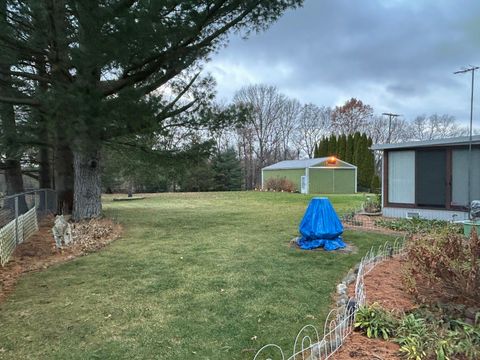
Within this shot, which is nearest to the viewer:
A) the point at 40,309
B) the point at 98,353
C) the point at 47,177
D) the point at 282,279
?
the point at 98,353

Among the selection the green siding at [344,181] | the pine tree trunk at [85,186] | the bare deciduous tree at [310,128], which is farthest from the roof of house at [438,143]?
the bare deciduous tree at [310,128]

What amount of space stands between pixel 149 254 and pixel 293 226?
3.96 metres

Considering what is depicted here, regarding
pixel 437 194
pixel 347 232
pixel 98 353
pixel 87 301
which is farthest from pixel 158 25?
pixel 437 194

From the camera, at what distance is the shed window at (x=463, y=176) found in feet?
28.8

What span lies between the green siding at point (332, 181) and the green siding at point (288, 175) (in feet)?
3.11

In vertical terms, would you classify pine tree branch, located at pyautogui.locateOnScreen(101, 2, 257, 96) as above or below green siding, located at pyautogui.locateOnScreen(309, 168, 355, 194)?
above

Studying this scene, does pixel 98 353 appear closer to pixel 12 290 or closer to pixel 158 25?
pixel 12 290

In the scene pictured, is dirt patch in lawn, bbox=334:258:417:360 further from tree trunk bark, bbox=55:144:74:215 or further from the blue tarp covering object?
tree trunk bark, bbox=55:144:74:215

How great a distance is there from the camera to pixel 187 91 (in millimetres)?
9555

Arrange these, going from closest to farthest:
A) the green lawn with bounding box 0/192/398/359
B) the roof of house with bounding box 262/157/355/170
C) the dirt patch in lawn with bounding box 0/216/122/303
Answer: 1. the green lawn with bounding box 0/192/398/359
2. the dirt patch in lawn with bounding box 0/216/122/303
3. the roof of house with bounding box 262/157/355/170

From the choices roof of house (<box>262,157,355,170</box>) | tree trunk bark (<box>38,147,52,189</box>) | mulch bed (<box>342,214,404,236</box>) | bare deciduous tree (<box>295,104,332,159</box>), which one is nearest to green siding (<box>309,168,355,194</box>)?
Answer: roof of house (<box>262,157,355,170</box>)

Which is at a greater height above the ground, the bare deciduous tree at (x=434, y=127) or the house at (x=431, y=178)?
the bare deciduous tree at (x=434, y=127)

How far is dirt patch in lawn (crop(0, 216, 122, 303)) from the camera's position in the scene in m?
4.97

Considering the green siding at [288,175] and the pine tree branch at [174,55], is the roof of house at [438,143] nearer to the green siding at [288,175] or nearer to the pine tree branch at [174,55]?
the pine tree branch at [174,55]
